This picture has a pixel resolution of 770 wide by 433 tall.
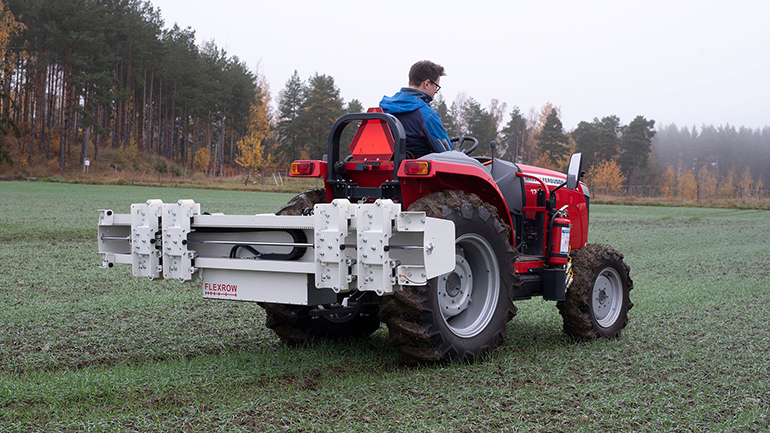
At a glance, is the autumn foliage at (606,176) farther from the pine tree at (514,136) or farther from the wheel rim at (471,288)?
the wheel rim at (471,288)

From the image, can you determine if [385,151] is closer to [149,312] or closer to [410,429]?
[410,429]

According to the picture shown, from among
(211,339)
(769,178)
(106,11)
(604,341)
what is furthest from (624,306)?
(769,178)

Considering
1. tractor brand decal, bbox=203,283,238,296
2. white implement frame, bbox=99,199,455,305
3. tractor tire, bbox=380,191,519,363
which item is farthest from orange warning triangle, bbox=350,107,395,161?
tractor brand decal, bbox=203,283,238,296

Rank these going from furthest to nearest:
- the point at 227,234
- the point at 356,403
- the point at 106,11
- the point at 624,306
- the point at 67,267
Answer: the point at 106,11
the point at 67,267
the point at 624,306
the point at 227,234
the point at 356,403

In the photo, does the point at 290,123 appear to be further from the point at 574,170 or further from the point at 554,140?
the point at 574,170

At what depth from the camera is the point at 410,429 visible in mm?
3279

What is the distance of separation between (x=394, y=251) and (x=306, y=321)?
1.62 m

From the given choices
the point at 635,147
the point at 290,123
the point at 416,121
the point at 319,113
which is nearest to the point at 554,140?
the point at 635,147

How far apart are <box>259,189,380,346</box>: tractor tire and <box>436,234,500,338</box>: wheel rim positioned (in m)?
0.91

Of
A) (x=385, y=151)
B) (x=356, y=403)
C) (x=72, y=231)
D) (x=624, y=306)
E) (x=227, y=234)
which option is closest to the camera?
(x=356, y=403)

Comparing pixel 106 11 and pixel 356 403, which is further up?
pixel 106 11

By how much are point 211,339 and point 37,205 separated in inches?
773

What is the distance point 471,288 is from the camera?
4.85m

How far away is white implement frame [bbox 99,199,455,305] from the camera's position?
3799 millimetres
